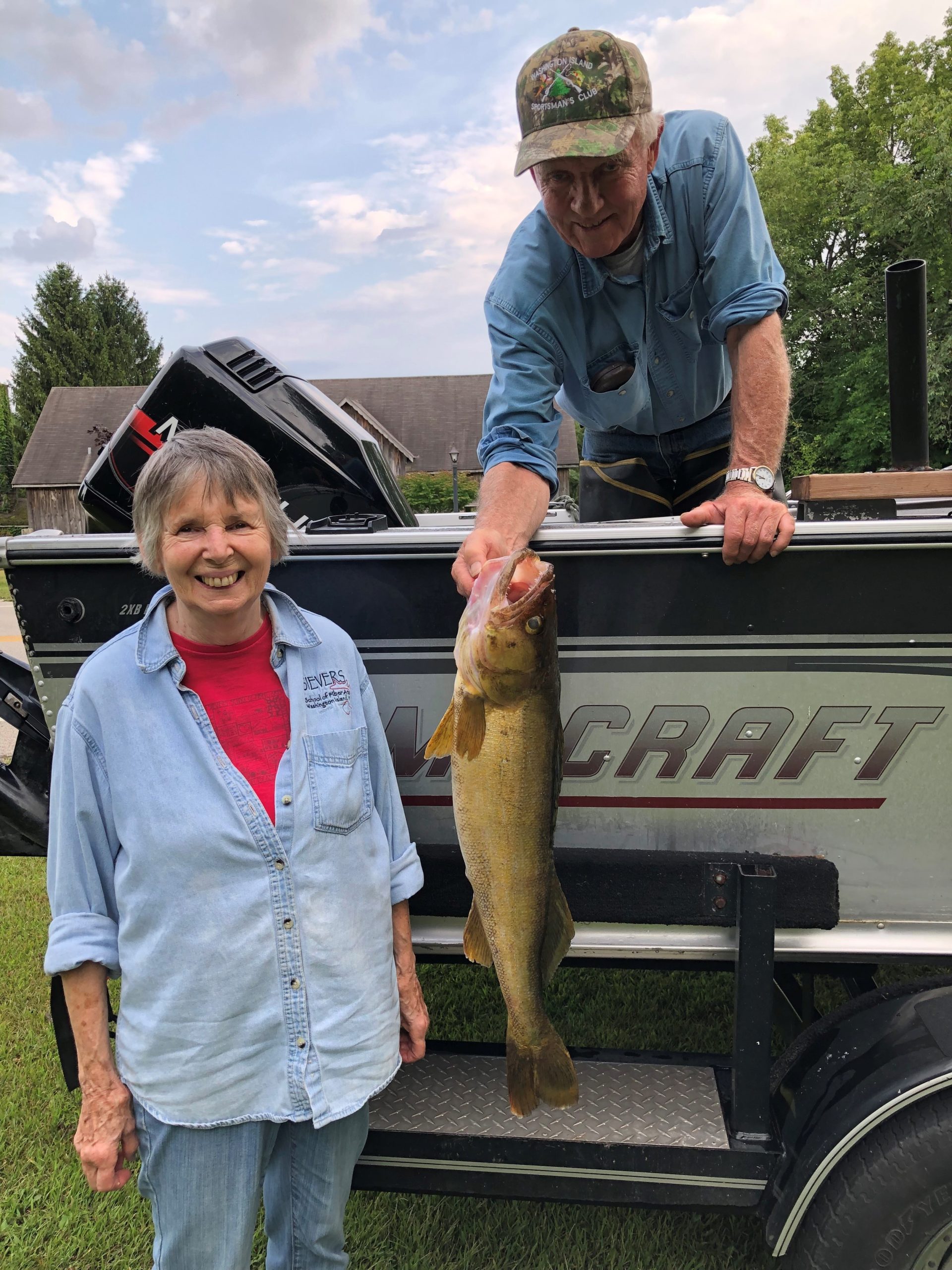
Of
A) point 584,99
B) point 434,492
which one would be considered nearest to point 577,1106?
point 584,99

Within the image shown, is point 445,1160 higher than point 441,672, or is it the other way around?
point 441,672

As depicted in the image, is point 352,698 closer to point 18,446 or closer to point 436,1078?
point 436,1078

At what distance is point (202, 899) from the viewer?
5.79 feet

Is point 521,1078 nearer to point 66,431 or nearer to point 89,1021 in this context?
point 89,1021

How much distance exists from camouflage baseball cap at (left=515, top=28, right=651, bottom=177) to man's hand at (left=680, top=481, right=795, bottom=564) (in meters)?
0.97

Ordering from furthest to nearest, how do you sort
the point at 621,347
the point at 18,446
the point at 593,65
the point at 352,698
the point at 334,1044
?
the point at 18,446 < the point at 621,347 < the point at 593,65 < the point at 352,698 < the point at 334,1044

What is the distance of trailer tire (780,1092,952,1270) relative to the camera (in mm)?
2006

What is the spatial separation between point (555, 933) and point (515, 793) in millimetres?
402

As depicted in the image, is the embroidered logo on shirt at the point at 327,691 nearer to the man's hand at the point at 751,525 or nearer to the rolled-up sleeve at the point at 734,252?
the man's hand at the point at 751,525

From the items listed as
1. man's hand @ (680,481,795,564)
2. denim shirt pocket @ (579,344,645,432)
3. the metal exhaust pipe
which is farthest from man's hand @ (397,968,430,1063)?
the metal exhaust pipe

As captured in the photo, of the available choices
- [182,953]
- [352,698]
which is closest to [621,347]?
[352,698]

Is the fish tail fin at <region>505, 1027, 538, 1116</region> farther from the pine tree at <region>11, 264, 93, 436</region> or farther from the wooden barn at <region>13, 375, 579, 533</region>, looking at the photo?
the pine tree at <region>11, 264, 93, 436</region>

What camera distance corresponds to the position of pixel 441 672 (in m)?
2.36

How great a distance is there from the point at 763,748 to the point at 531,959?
0.82 m
